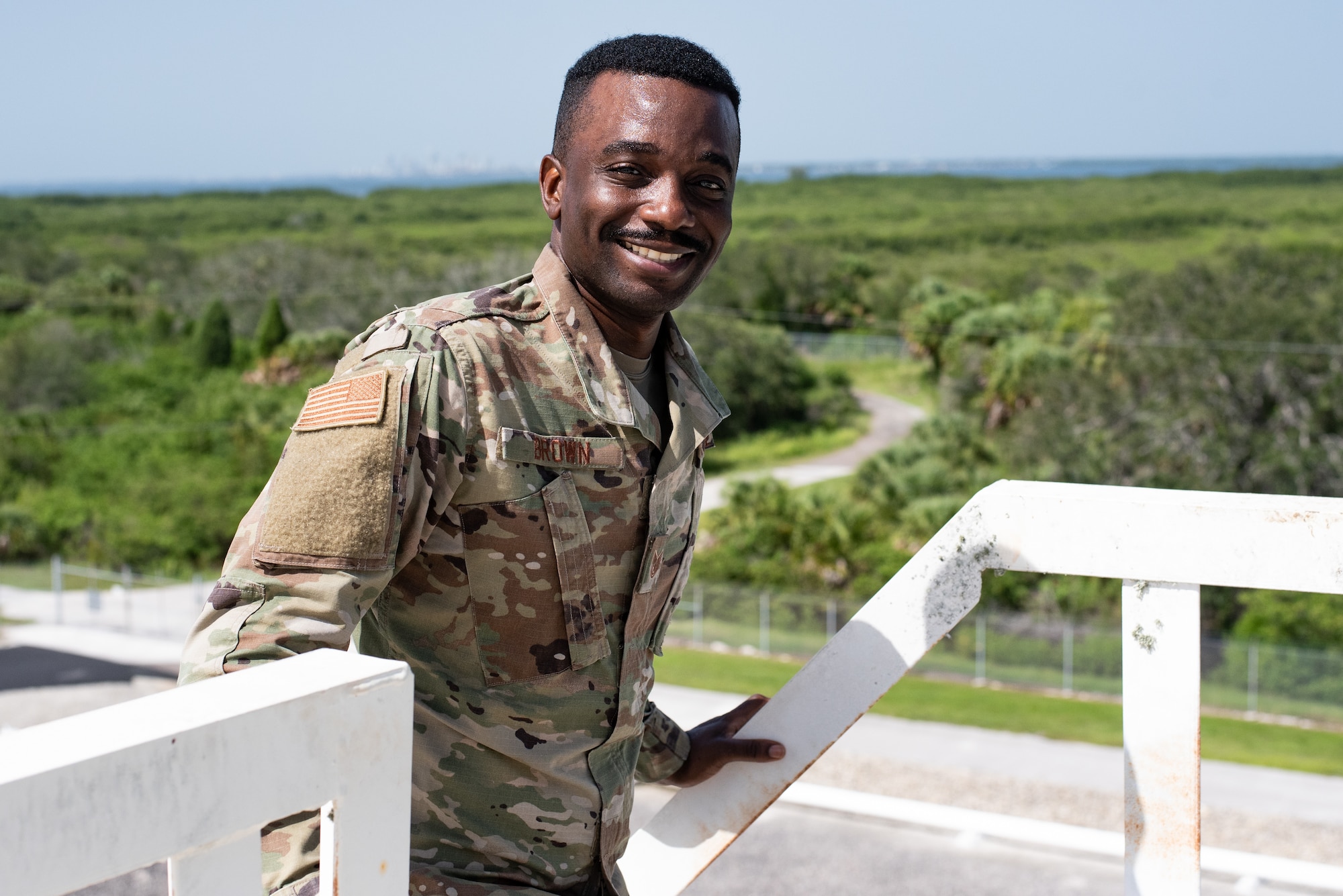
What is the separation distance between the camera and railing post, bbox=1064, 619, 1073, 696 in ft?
60.4

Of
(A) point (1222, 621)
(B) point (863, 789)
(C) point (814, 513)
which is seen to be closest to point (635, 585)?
A: (B) point (863, 789)

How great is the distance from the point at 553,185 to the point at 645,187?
0.18 metres

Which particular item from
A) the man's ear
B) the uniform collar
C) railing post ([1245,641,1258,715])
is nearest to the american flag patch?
the uniform collar

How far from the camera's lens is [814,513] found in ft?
90.6

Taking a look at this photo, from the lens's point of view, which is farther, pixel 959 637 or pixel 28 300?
pixel 28 300

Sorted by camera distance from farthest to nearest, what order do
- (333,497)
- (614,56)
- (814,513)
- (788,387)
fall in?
(788,387) < (814,513) < (614,56) < (333,497)

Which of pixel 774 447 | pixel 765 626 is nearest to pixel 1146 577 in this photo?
pixel 765 626

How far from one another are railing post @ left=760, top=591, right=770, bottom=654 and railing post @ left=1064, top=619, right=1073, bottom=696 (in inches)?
180

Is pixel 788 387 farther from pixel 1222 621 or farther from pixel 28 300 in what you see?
pixel 28 300

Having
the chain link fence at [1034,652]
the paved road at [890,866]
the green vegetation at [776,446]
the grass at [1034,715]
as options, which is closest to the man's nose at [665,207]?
the paved road at [890,866]

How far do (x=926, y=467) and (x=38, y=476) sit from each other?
30441 millimetres

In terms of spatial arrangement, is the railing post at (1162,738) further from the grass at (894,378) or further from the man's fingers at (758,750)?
the grass at (894,378)

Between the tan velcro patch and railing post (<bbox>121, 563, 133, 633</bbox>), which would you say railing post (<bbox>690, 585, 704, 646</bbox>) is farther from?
the tan velcro patch

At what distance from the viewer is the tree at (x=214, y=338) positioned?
5553 centimetres
